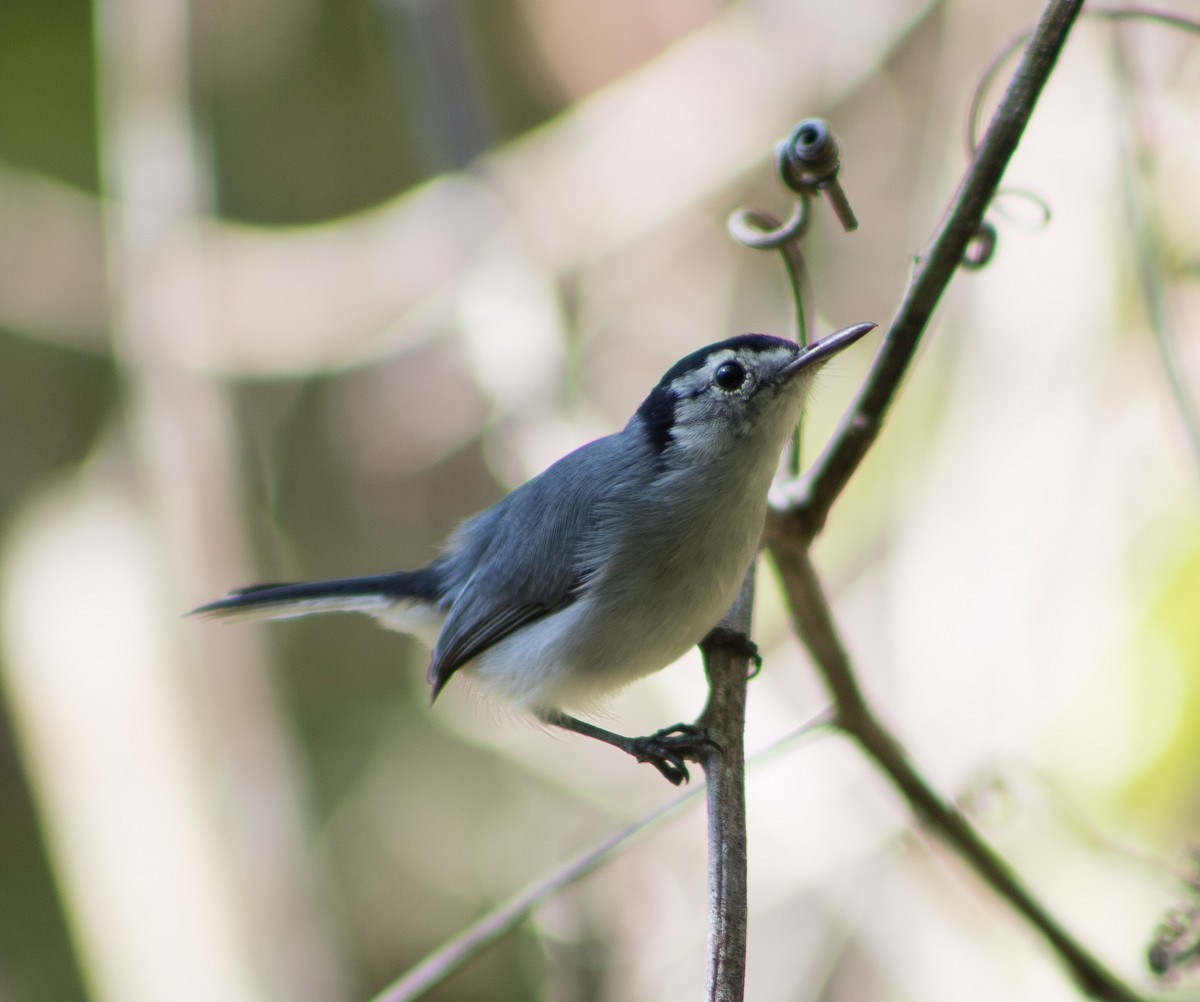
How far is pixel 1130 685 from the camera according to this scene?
2.46 meters

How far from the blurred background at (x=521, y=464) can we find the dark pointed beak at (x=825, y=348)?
180 mm

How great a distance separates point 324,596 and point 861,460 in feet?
4.19

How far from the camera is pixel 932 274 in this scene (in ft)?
4.25

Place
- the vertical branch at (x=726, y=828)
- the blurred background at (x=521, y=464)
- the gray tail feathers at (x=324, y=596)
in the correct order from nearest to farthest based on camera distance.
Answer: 1. the vertical branch at (x=726, y=828)
2. the gray tail feathers at (x=324, y=596)
3. the blurred background at (x=521, y=464)

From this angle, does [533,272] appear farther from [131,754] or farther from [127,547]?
[131,754]

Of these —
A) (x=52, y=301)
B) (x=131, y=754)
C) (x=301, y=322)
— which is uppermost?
(x=52, y=301)

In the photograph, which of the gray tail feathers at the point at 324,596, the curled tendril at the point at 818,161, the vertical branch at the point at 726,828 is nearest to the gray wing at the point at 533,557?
the gray tail feathers at the point at 324,596

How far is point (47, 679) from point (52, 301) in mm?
1343

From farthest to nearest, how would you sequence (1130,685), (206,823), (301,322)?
(301,322), (206,823), (1130,685)

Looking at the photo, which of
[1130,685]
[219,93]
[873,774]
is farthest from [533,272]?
[219,93]

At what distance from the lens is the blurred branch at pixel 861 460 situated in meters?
1.20

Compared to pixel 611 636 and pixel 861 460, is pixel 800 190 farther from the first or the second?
pixel 611 636

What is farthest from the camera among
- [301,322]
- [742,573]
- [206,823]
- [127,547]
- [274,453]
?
[274,453]

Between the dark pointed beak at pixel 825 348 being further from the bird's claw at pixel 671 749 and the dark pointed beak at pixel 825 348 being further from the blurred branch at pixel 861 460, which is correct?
the bird's claw at pixel 671 749
